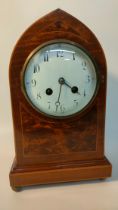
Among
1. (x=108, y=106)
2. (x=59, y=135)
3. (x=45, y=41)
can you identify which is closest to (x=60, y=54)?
(x=45, y=41)

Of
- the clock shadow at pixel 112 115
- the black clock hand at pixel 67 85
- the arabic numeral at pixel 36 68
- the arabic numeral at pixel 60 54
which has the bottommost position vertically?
the clock shadow at pixel 112 115

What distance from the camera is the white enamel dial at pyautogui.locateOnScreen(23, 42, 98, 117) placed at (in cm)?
80

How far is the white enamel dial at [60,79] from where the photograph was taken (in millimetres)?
805

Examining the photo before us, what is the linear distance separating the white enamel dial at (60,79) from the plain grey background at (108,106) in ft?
0.80

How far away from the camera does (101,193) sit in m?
0.87

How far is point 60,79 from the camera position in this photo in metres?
0.81

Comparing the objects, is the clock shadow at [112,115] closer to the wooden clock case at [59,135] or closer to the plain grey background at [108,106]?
the plain grey background at [108,106]

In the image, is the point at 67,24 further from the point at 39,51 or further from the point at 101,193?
the point at 101,193

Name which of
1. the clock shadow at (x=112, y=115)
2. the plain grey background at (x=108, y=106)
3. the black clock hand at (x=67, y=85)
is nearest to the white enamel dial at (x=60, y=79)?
the black clock hand at (x=67, y=85)

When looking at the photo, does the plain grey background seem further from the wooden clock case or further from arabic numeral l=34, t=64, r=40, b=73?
arabic numeral l=34, t=64, r=40, b=73

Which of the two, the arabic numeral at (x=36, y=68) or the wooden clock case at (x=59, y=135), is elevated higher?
the arabic numeral at (x=36, y=68)

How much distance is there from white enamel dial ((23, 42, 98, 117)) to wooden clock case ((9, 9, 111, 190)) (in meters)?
0.02

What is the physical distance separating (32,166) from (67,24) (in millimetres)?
423

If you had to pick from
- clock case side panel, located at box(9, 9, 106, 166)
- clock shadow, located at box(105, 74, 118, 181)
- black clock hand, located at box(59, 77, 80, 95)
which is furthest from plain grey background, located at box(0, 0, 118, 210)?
black clock hand, located at box(59, 77, 80, 95)
